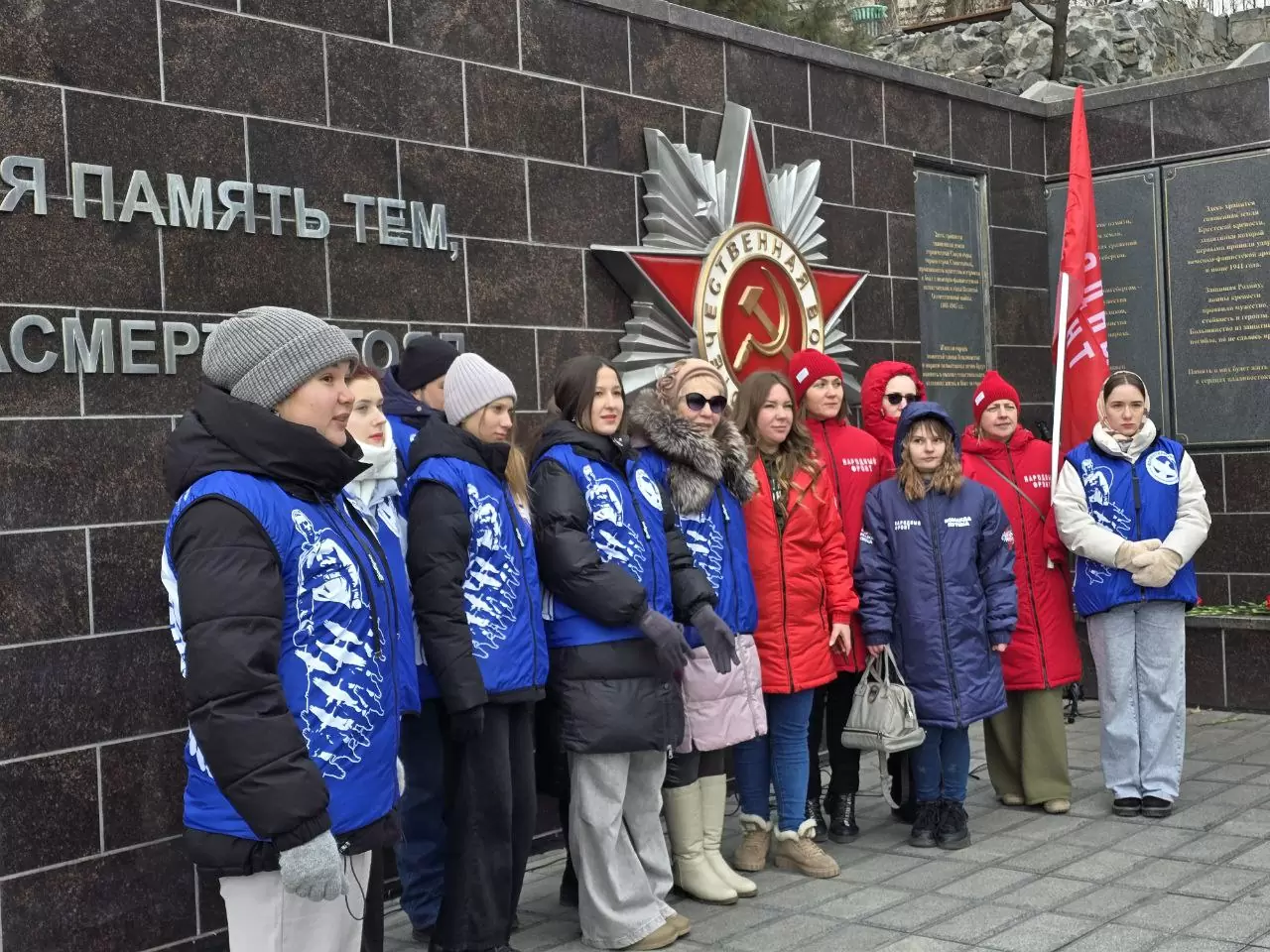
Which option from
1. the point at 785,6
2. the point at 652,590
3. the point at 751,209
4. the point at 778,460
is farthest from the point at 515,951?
the point at 785,6

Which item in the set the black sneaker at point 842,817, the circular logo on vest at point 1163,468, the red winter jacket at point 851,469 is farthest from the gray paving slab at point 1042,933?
the circular logo on vest at point 1163,468

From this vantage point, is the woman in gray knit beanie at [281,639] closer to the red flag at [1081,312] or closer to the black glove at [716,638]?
the black glove at [716,638]

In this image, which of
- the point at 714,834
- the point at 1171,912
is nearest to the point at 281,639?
the point at 714,834

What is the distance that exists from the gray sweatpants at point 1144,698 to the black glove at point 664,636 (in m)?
2.43

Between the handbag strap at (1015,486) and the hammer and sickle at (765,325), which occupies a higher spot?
the hammer and sickle at (765,325)

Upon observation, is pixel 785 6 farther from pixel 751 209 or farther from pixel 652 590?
pixel 652 590

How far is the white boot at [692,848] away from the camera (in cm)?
507

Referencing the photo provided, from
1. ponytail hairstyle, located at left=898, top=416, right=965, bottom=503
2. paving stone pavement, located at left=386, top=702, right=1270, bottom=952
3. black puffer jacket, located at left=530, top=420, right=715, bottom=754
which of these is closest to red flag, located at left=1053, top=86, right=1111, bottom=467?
ponytail hairstyle, located at left=898, top=416, right=965, bottom=503

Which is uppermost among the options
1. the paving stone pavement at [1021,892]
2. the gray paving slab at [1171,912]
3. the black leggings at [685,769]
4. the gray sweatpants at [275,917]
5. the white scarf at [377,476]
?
the white scarf at [377,476]

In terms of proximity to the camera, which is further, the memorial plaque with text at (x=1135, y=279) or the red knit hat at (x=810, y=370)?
the memorial plaque with text at (x=1135, y=279)

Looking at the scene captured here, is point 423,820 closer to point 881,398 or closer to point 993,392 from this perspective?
point 881,398

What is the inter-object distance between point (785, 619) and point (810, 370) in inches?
44.4

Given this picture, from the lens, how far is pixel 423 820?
475 centimetres

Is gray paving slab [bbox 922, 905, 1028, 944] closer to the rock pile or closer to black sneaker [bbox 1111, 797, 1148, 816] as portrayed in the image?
black sneaker [bbox 1111, 797, 1148, 816]
